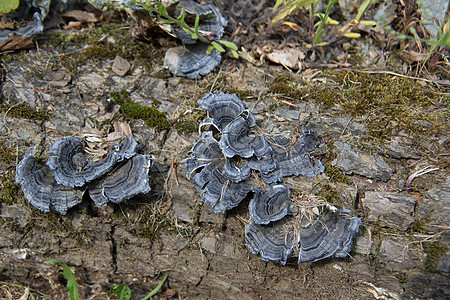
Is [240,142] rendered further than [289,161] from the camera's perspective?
No

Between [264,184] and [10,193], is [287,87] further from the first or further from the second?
[10,193]

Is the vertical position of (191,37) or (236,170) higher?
(191,37)

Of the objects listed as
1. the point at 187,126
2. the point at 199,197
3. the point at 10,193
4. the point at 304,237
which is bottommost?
the point at 10,193

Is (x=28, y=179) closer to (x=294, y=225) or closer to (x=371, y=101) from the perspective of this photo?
(x=294, y=225)

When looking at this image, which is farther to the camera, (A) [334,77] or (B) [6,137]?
(A) [334,77]

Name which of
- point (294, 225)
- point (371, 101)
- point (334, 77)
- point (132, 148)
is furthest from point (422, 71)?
point (132, 148)

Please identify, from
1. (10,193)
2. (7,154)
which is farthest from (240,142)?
(7,154)

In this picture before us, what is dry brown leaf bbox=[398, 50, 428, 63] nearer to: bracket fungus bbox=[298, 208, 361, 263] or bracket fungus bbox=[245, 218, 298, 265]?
bracket fungus bbox=[298, 208, 361, 263]
